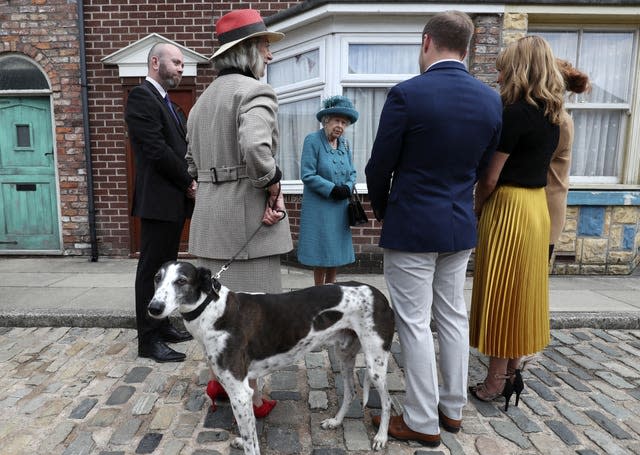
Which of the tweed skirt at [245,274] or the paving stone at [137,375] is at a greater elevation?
the tweed skirt at [245,274]

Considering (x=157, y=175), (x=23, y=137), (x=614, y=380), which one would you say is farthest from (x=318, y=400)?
(x=23, y=137)

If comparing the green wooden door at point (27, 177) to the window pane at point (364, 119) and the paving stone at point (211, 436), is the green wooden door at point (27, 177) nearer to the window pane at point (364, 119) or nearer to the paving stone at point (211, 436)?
the window pane at point (364, 119)

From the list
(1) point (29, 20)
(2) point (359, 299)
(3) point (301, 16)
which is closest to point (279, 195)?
(2) point (359, 299)

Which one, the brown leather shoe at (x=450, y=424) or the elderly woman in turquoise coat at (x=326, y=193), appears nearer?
the brown leather shoe at (x=450, y=424)

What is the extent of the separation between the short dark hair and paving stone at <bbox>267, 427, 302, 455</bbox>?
235 centimetres

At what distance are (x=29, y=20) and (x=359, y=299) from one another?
6.96 meters

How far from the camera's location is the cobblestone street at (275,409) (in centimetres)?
257

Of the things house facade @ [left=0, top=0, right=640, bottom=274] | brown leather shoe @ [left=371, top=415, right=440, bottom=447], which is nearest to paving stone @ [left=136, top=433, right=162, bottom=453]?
brown leather shoe @ [left=371, top=415, right=440, bottom=447]

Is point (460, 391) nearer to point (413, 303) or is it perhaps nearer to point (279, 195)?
point (413, 303)

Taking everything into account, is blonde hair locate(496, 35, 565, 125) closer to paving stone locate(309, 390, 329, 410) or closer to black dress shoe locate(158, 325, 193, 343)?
paving stone locate(309, 390, 329, 410)

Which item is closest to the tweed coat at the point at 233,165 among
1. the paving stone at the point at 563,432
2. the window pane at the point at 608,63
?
the paving stone at the point at 563,432

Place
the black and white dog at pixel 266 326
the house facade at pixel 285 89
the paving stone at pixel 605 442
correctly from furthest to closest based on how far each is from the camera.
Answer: the house facade at pixel 285 89 → the paving stone at pixel 605 442 → the black and white dog at pixel 266 326

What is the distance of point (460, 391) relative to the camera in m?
2.62

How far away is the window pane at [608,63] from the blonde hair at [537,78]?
4570 mm
